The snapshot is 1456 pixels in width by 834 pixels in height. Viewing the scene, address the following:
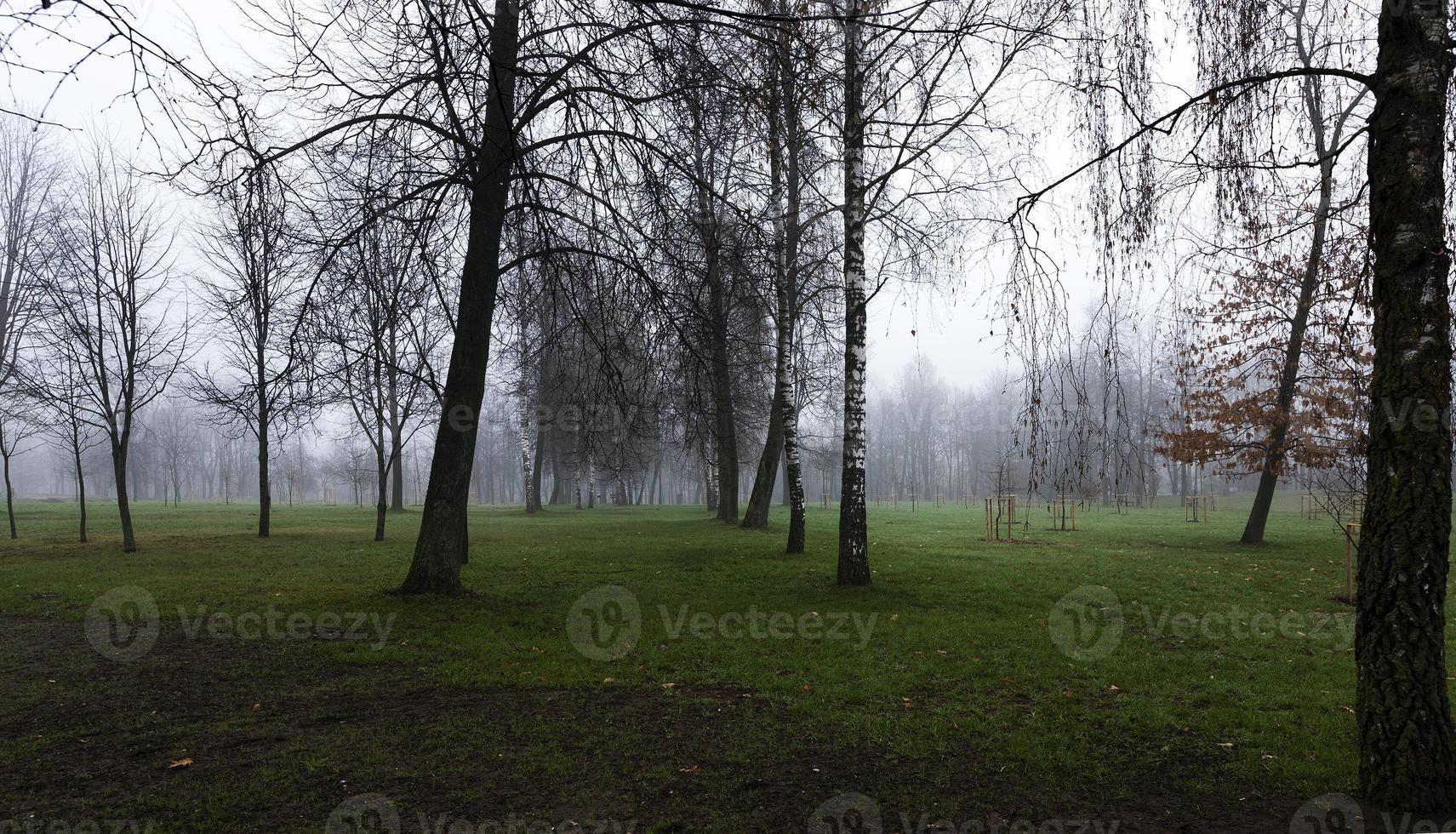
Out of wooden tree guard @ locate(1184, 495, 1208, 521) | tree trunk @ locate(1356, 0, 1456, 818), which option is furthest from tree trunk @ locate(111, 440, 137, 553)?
wooden tree guard @ locate(1184, 495, 1208, 521)

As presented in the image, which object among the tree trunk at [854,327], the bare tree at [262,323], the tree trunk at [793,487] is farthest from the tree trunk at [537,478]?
the tree trunk at [854,327]

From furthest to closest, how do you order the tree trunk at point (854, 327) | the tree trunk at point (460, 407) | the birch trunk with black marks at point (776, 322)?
the tree trunk at point (854, 327) → the tree trunk at point (460, 407) → the birch trunk with black marks at point (776, 322)

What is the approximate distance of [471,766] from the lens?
14.1 feet

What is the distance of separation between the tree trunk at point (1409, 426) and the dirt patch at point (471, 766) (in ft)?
2.27

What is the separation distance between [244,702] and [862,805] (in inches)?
Answer: 178

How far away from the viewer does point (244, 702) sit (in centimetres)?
540

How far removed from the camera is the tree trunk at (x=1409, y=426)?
10.9ft

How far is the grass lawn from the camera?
3.81m

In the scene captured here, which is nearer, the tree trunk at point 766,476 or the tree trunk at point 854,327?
the tree trunk at point 854,327

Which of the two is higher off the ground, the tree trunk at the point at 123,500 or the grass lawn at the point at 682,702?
the tree trunk at the point at 123,500

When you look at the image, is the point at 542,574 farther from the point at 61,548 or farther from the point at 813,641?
the point at 61,548

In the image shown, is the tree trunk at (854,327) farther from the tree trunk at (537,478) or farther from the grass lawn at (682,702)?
the tree trunk at (537,478)

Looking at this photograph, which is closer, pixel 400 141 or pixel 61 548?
A: pixel 400 141

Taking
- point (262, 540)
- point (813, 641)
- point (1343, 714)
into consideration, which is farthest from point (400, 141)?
point (262, 540)
